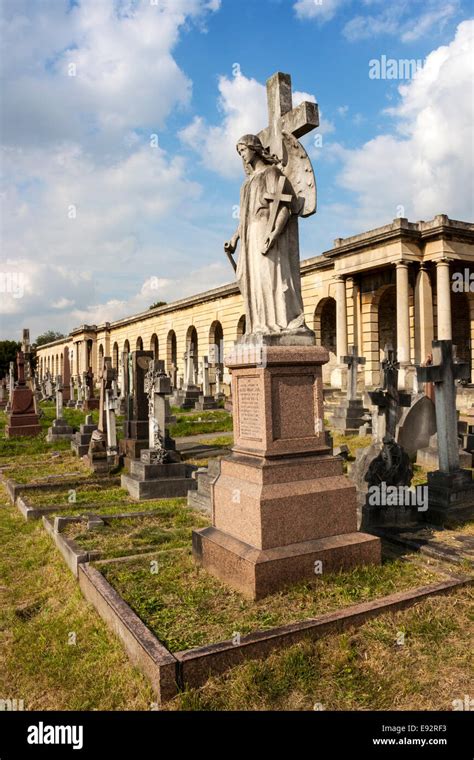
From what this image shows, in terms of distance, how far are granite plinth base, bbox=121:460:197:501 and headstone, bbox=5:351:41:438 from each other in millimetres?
9377

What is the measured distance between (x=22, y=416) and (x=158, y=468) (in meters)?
10.3

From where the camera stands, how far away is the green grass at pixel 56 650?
306 cm

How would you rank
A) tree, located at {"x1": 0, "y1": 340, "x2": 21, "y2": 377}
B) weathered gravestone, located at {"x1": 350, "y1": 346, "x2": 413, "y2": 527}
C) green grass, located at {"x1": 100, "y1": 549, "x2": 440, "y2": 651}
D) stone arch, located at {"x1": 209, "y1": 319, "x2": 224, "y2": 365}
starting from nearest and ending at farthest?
1. green grass, located at {"x1": 100, "y1": 549, "x2": 440, "y2": 651}
2. weathered gravestone, located at {"x1": 350, "y1": 346, "x2": 413, "y2": 527}
3. stone arch, located at {"x1": 209, "y1": 319, "x2": 224, "y2": 365}
4. tree, located at {"x1": 0, "y1": 340, "x2": 21, "y2": 377}

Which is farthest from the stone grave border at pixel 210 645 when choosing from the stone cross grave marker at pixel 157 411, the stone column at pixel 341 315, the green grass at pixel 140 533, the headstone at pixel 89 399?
the headstone at pixel 89 399

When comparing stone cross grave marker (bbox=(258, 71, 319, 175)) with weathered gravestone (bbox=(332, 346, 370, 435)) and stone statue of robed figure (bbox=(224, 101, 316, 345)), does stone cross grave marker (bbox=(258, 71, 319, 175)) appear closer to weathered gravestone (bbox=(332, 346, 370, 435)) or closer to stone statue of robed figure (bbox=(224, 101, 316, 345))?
stone statue of robed figure (bbox=(224, 101, 316, 345))

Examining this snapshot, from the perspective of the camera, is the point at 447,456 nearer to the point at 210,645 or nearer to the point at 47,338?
the point at 210,645

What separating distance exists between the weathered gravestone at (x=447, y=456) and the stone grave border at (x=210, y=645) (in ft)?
7.63

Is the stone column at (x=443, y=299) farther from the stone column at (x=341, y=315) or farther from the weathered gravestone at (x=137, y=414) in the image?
the weathered gravestone at (x=137, y=414)

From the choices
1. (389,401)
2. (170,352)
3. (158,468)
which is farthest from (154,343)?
(389,401)

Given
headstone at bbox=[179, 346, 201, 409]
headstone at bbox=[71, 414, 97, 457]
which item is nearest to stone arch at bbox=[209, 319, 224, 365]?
headstone at bbox=[179, 346, 201, 409]

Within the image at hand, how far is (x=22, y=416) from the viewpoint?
56.3ft

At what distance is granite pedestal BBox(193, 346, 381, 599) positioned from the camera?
412 cm

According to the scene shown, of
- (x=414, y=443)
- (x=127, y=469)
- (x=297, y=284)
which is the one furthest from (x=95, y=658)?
(x=414, y=443)
